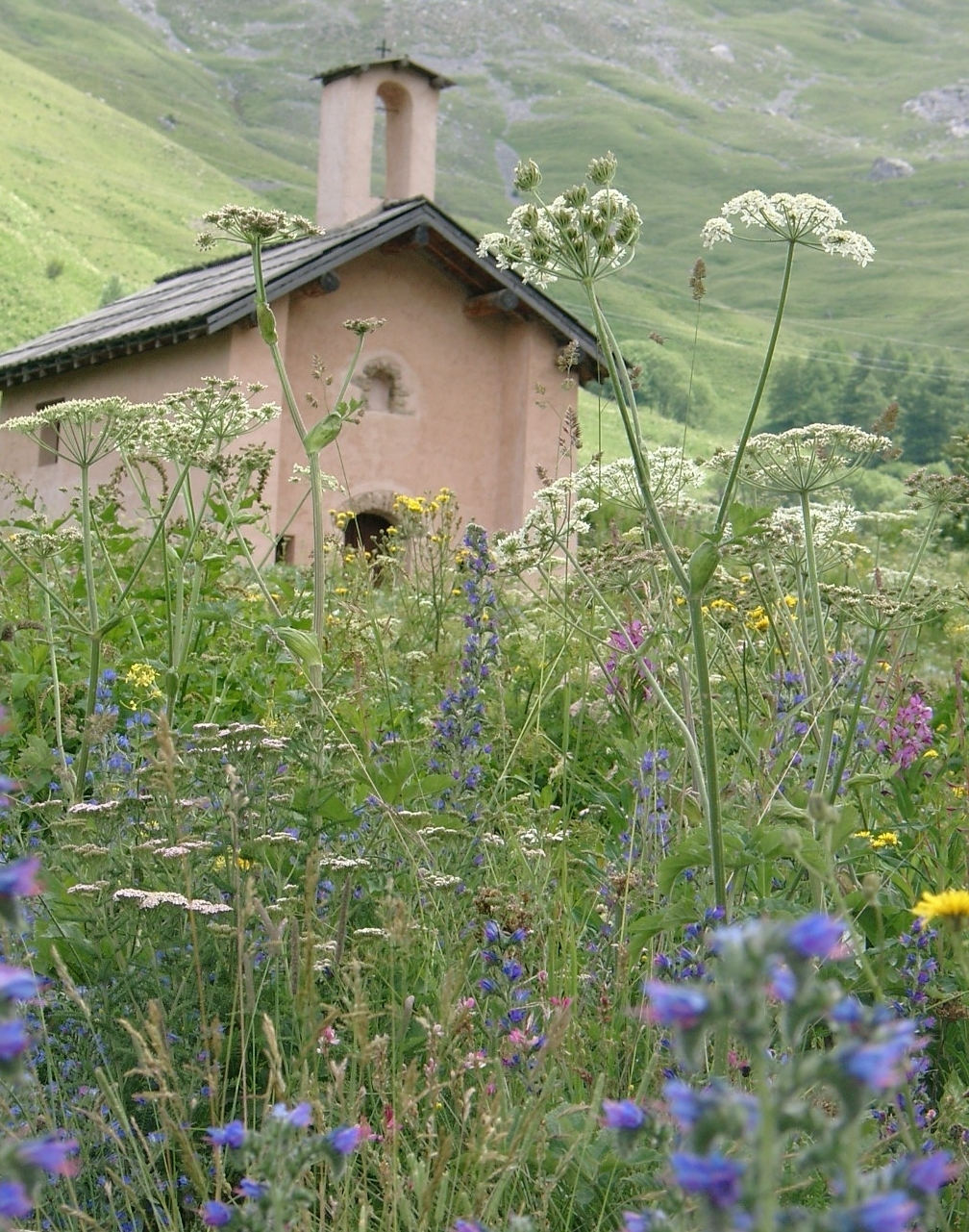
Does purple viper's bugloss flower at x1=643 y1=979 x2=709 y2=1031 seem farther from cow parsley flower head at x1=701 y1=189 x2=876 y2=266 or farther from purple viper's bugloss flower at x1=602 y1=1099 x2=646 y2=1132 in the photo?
cow parsley flower head at x1=701 y1=189 x2=876 y2=266

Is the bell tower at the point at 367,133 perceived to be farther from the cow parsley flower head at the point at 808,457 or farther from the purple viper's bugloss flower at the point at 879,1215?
the purple viper's bugloss flower at the point at 879,1215

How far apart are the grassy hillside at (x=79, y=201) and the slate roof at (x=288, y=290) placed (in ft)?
85.1

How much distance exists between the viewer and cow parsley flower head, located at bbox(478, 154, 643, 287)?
10.2ft

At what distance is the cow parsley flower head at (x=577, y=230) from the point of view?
10.2ft

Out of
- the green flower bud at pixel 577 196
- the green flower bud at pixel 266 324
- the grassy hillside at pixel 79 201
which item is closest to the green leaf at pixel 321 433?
the green flower bud at pixel 266 324

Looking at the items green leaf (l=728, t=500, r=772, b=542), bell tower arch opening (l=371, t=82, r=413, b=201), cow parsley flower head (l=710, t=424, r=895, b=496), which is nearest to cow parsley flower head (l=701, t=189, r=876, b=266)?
cow parsley flower head (l=710, t=424, r=895, b=496)

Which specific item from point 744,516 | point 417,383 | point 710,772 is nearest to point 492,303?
point 417,383

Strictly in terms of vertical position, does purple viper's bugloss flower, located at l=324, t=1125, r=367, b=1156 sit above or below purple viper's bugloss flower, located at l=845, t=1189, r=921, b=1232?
below

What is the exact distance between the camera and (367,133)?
73.1 feet

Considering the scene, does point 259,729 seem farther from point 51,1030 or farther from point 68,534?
point 68,534

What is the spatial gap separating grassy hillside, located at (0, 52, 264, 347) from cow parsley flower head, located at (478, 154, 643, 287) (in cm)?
4690

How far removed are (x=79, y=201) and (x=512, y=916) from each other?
349 ft

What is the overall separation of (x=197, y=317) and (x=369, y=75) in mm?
6273

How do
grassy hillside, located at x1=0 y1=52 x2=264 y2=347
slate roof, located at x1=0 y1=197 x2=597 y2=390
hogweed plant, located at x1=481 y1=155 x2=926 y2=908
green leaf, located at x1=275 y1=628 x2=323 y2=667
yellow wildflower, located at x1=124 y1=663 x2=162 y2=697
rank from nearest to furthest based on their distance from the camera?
hogweed plant, located at x1=481 y1=155 x2=926 y2=908 → green leaf, located at x1=275 y1=628 x2=323 y2=667 → yellow wildflower, located at x1=124 y1=663 x2=162 y2=697 → slate roof, located at x1=0 y1=197 x2=597 y2=390 → grassy hillside, located at x1=0 y1=52 x2=264 y2=347
